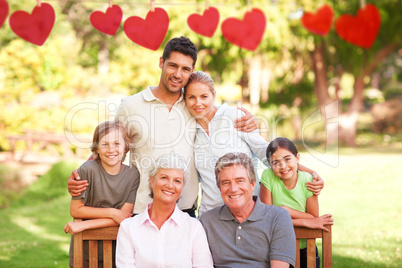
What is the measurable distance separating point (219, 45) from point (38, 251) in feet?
41.2

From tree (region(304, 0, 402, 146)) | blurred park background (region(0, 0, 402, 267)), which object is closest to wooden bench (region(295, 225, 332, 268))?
blurred park background (region(0, 0, 402, 267))

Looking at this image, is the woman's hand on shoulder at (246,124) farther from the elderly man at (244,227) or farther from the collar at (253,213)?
the collar at (253,213)

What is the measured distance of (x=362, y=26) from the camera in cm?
411

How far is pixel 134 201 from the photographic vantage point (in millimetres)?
2852

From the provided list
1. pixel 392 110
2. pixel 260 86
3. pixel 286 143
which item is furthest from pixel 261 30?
pixel 392 110

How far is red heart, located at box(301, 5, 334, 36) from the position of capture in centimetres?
452

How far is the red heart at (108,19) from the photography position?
3680mm

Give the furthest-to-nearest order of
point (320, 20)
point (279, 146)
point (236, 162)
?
point (320, 20) → point (279, 146) → point (236, 162)

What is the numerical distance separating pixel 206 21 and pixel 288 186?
2.36 meters

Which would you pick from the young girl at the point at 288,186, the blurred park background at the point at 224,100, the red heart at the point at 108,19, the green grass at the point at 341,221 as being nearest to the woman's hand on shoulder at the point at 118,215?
the young girl at the point at 288,186

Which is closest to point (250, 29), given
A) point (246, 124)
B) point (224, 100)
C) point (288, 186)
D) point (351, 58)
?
point (246, 124)

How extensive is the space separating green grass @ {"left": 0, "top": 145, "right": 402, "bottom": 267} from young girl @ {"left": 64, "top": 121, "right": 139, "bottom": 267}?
274 centimetres

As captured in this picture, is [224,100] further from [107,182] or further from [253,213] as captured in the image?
[253,213]

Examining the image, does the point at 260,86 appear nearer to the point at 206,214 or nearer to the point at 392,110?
the point at 392,110
